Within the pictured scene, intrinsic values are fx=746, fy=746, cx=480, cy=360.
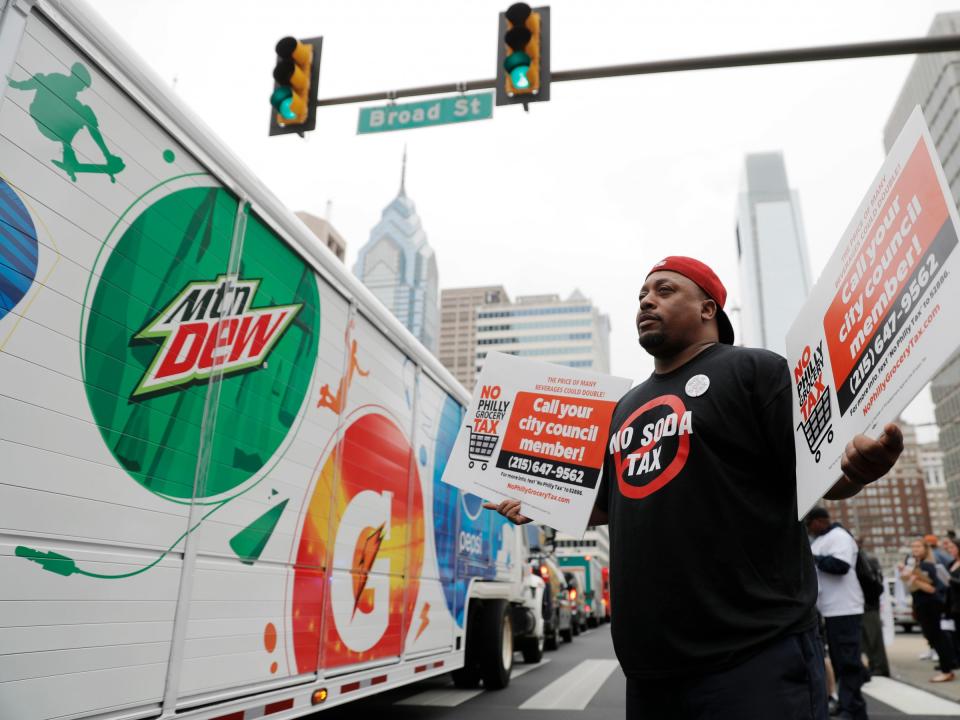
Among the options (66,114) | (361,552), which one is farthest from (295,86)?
(66,114)

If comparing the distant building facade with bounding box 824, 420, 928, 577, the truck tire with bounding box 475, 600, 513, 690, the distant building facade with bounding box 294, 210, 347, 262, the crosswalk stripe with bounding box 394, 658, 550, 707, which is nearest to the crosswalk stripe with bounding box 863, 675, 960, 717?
the truck tire with bounding box 475, 600, 513, 690

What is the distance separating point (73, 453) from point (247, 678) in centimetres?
160

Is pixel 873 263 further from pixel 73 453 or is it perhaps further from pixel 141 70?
pixel 141 70

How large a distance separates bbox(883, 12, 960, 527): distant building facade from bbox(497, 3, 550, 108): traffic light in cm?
7946

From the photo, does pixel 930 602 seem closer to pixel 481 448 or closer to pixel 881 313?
pixel 481 448

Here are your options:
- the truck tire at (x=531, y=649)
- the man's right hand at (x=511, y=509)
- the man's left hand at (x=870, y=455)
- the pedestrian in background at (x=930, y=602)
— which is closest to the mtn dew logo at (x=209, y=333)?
the man's right hand at (x=511, y=509)

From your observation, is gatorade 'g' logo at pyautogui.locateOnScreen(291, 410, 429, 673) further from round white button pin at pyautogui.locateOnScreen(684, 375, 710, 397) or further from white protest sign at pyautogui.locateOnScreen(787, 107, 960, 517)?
white protest sign at pyautogui.locateOnScreen(787, 107, 960, 517)

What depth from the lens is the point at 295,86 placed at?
695cm

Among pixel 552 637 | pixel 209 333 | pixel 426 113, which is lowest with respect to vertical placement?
pixel 552 637

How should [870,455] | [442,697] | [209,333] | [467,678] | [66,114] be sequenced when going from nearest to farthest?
[870,455], [66,114], [209,333], [442,697], [467,678]

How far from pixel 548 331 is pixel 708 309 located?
149m

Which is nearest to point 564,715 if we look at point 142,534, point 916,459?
point 142,534

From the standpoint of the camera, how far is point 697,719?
195cm

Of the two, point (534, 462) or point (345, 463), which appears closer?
point (534, 462)
